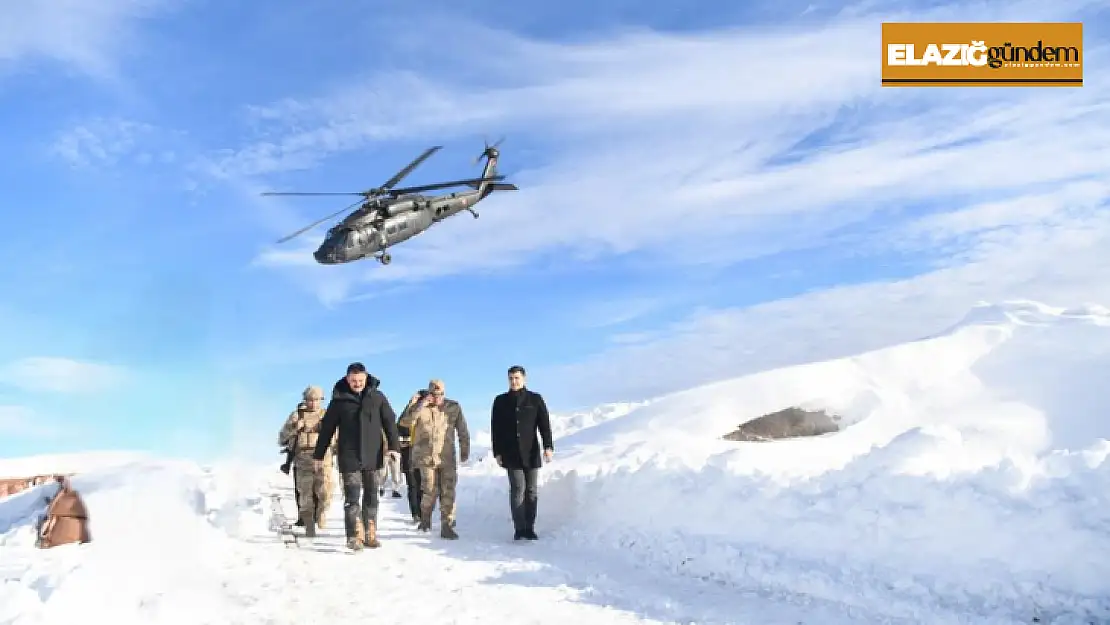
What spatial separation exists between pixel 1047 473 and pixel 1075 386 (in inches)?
444

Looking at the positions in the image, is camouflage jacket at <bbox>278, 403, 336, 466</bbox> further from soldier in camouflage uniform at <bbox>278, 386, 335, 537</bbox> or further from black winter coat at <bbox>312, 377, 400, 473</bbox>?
black winter coat at <bbox>312, 377, 400, 473</bbox>

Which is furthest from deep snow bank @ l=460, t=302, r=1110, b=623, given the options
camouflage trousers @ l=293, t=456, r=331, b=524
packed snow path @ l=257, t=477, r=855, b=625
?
camouflage trousers @ l=293, t=456, r=331, b=524

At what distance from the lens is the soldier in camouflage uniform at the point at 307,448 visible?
1080cm

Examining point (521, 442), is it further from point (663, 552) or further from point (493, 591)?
point (493, 591)

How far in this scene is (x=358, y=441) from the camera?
9.90m

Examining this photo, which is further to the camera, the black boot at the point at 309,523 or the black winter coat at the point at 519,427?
the black winter coat at the point at 519,427

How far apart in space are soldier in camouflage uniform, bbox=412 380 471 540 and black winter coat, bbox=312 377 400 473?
1.40 meters

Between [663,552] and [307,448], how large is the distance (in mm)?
4822

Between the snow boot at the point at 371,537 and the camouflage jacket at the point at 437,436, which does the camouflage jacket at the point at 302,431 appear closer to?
the camouflage jacket at the point at 437,436

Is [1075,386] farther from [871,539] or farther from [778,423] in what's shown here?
[871,539]

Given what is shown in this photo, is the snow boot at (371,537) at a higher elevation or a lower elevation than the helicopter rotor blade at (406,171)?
lower

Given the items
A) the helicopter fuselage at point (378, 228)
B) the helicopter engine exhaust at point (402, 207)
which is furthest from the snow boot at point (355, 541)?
the helicopter engine exhaust at point (402, 207)

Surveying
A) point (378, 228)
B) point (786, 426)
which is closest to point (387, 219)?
point (378, 228)

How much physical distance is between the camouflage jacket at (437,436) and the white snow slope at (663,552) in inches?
40.9
